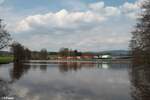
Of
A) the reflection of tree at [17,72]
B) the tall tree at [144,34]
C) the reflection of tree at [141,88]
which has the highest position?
the tall tree at [144,34]

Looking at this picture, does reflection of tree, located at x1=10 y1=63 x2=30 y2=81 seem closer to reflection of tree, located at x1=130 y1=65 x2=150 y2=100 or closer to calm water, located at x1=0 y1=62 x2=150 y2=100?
calm water, located at x1=0 y1=62 x2=150 y2=100

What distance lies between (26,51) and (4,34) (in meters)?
77.2

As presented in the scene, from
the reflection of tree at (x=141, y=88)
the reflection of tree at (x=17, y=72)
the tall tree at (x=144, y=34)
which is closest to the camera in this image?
the reflection of tree at (x=141, y=88)

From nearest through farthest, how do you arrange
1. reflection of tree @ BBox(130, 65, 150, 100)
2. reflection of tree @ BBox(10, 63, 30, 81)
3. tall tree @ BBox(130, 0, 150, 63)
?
reflection of tree @ BBox(130, 65, 150, 100) → tall tree @ BBox(130, 0, 150, 63) → reflection of tree @ BBox(10, 63, 30, 81)

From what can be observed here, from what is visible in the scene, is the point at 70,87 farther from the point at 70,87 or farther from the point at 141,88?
the point at 141,88

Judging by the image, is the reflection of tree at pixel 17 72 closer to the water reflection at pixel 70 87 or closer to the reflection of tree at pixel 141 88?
the water reflection at pixel 70 87

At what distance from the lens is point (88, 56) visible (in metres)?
168

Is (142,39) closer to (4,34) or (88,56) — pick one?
(4,34)

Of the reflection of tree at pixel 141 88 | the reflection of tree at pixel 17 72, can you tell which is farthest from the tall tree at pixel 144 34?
the reflection of tree at pixel 17 72

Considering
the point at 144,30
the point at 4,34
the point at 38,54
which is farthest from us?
the point at 38,54

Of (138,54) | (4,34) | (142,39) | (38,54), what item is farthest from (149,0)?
(38,54)

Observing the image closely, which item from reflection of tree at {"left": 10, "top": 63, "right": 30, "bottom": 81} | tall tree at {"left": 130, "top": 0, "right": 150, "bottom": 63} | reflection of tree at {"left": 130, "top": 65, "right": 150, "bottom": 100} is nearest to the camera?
reflection of tree at {"left": 130, "top": 65, "right": 150, "bottom": 100}

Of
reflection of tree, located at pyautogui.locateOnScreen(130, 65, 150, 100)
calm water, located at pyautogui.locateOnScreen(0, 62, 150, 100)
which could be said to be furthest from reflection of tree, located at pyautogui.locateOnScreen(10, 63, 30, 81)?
reflection of tree, located at pyautogui.locateOnScreen(130, 65, 150, 100)

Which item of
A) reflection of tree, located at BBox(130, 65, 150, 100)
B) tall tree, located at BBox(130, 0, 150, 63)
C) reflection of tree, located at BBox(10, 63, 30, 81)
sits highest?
tall tree, located at BBox(130, 0, 150, 63)
